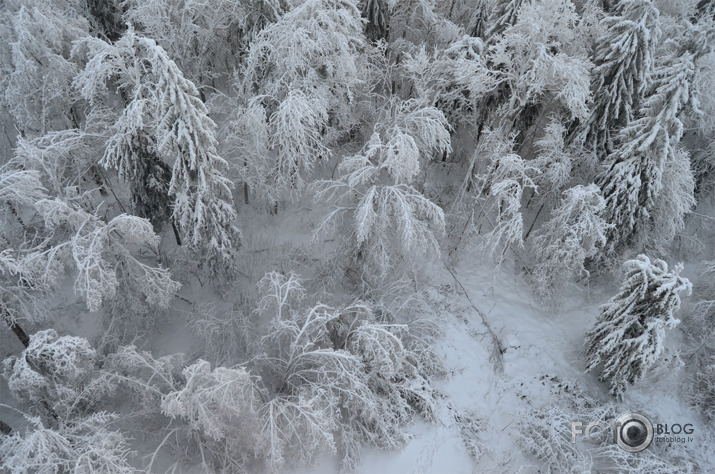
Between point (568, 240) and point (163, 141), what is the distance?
12679 millimetres

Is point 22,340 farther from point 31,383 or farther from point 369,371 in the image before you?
point 369,371

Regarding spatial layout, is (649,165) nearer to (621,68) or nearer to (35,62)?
(621,68)

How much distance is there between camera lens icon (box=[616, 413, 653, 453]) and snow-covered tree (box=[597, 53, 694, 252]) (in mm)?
5770

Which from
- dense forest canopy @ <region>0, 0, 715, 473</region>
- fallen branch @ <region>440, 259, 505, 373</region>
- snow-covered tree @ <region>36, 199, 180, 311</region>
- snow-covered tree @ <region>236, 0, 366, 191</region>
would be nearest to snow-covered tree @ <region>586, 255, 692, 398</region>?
dense forest canopy @ <region>0, 0, 715, 473</region>

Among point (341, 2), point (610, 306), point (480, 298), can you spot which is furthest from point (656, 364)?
point (341, 2)

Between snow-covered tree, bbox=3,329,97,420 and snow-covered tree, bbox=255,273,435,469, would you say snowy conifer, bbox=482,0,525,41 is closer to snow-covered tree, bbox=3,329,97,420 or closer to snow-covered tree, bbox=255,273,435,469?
snow-covered tree, bbox=255,273,435,469

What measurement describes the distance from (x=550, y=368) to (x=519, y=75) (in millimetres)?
10127

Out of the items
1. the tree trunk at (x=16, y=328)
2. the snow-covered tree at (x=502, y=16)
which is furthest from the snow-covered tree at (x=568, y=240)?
the tree trunk at (x=16, y=328)

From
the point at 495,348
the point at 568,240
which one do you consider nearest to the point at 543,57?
the point at 568,240

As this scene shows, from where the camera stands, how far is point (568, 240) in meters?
Result: 14.1

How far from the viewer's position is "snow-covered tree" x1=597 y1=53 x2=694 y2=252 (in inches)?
497

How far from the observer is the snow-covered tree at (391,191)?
11.8 metres

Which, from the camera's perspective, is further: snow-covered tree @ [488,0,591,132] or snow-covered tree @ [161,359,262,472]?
snow-covered tree @ [488,0,591,132]

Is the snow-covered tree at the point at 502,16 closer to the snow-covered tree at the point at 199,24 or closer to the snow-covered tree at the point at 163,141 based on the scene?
Answer: the snow-covered tree at the point at 199,24
